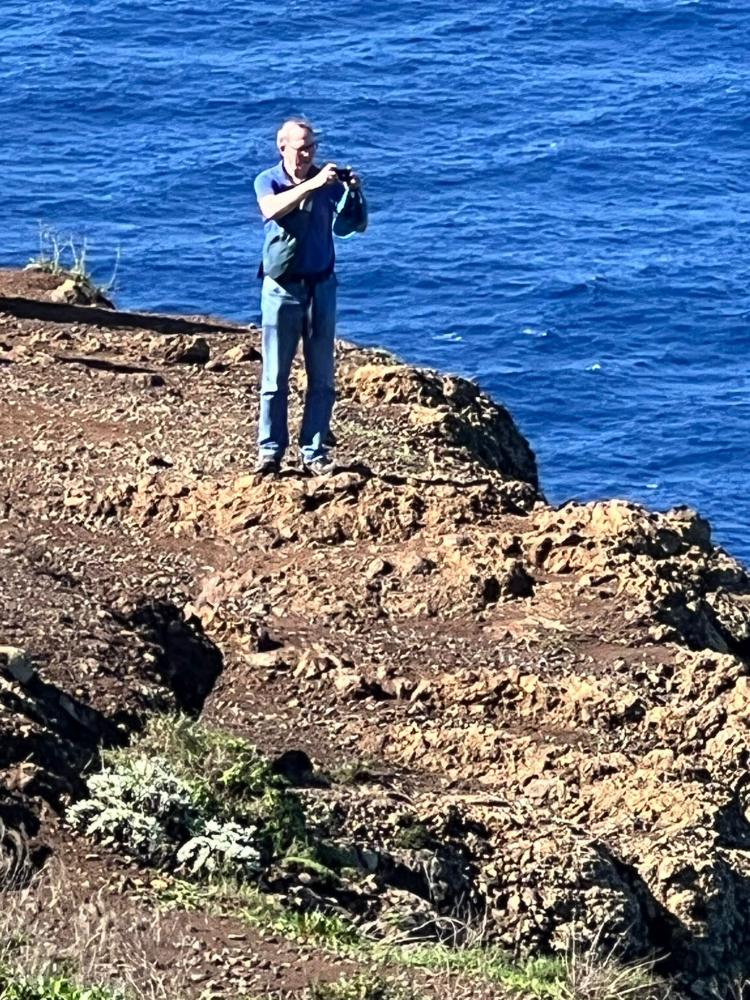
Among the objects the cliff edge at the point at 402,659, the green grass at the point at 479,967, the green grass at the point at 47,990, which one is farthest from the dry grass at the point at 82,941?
the green grass at the point at 479,967

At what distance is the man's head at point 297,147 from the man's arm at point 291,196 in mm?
83

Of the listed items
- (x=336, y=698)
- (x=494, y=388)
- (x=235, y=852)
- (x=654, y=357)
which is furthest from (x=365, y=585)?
(x=654, y=357)

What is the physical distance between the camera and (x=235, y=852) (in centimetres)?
704

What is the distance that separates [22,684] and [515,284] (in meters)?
24.2

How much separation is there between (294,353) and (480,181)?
2527 centimetres

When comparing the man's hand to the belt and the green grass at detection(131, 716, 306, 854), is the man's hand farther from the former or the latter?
the green grass at detection(131, 716, 306, 854)

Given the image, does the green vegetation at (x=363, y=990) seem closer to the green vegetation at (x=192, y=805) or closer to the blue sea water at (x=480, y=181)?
the green vegetation at (x=192, y=805)

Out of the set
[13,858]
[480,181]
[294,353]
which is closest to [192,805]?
[13,858]

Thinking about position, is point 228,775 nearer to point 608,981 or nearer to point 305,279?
point 608,981

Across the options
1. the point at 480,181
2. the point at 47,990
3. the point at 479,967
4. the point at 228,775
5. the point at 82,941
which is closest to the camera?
the point at 47,990

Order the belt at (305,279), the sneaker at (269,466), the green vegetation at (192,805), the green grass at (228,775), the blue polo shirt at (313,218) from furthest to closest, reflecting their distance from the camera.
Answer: the sneaker at (269,466)
the belt at (305,279)
the blue polo shirt at (313,218)
the green grass at (228,775)
the green vegetation at (192,805)

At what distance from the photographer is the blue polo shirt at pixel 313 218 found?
35.1 ft

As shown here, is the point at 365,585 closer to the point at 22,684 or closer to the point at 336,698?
the point at 336,698

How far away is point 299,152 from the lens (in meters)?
10.6
